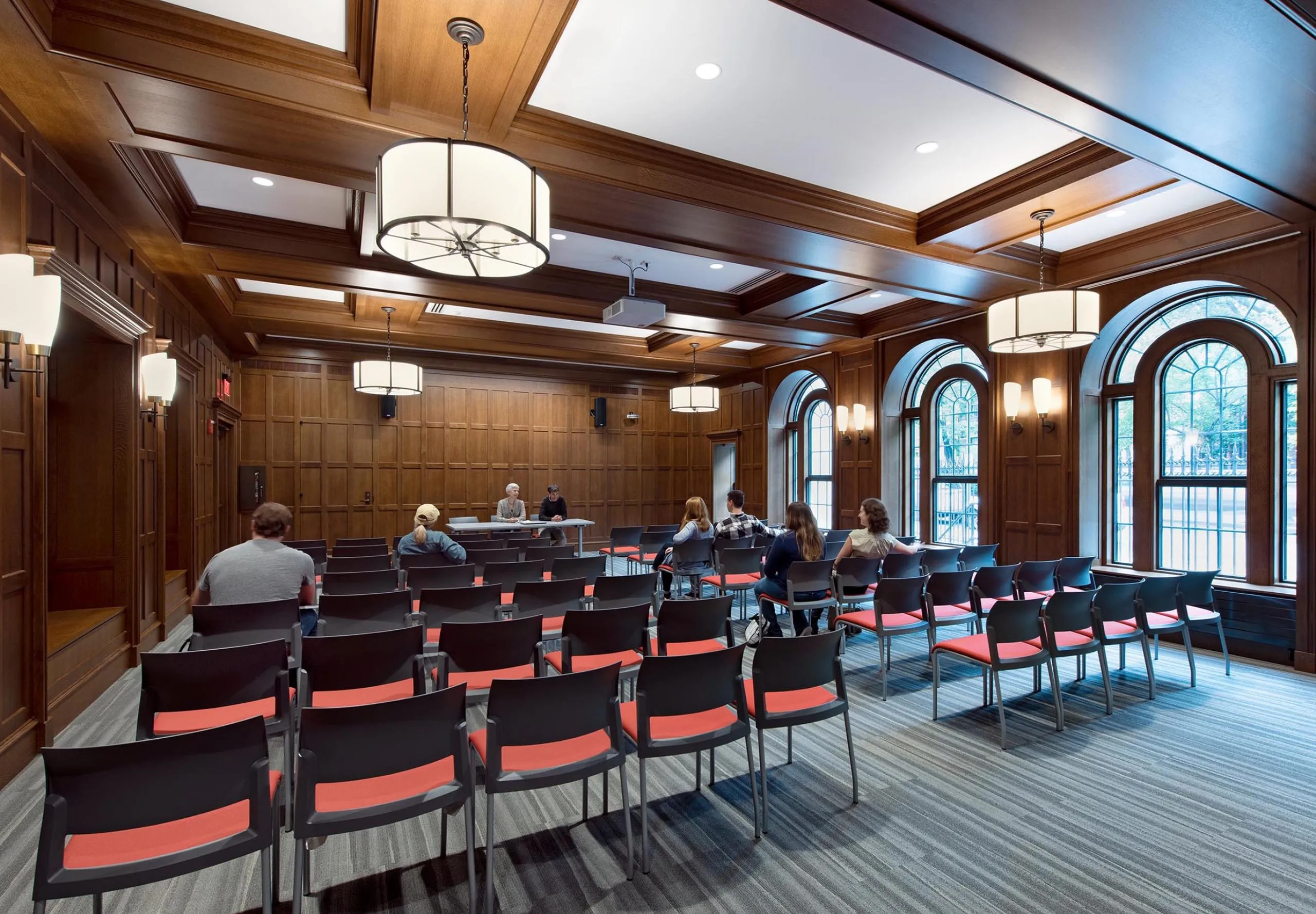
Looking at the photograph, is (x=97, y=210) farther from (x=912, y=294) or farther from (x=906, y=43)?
(x=912, y=294)

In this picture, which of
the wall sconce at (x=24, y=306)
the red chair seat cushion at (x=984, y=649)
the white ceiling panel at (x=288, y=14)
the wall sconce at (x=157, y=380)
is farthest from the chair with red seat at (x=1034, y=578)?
the wall sconce at (x=157, y=380)

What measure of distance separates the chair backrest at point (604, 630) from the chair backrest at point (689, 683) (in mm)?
675

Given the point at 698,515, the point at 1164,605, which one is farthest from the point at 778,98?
the point at 1164,605

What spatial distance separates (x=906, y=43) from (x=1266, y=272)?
15.7 feet

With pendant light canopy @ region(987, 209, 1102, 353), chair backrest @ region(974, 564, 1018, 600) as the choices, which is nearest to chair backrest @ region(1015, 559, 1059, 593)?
chair backrest @ region(974, 564, 1018, 600)

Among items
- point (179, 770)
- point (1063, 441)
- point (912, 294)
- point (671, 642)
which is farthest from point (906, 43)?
point (1063, 441)

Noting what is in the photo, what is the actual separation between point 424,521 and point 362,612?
75.9 inches

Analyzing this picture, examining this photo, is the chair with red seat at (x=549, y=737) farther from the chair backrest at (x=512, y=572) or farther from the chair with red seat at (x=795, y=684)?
the chair backrest at (x=512, y=572)

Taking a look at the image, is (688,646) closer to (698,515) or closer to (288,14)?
(698,515)

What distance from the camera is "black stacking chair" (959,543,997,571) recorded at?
6.03m

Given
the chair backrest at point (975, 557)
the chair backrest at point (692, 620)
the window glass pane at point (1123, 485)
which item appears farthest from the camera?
the window glass pane at point (1123, 485)

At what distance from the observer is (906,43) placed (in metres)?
2.75

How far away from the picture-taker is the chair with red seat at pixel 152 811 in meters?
1.65

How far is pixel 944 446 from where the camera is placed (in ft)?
29.1
